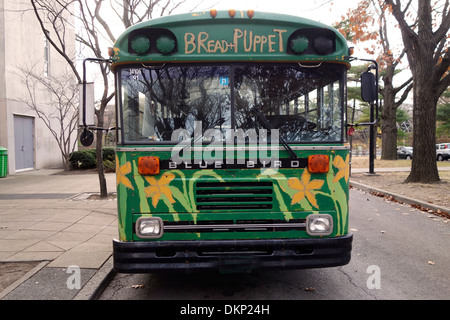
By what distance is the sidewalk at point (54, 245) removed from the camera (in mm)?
4090

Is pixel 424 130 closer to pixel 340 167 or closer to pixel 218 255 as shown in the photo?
pixel 340 167

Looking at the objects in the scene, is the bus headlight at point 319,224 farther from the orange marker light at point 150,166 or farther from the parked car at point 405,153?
the parked car at point 405,153

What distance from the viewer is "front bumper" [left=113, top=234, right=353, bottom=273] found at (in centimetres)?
358

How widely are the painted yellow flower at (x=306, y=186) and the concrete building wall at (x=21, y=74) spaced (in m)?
15.1

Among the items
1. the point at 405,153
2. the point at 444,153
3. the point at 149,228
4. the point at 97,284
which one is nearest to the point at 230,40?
the point at 149,228

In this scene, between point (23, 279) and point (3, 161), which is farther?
point (3, 161)

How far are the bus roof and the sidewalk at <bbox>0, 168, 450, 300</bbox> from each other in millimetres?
2476

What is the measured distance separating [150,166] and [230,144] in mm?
801

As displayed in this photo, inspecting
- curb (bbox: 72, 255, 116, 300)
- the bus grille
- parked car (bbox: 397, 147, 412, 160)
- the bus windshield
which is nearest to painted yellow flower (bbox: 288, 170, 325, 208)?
the bus grille

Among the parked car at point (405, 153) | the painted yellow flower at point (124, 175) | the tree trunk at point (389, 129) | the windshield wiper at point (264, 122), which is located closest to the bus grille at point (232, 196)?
the windshield wiper at point (264, 122)

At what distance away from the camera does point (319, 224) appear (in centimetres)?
371

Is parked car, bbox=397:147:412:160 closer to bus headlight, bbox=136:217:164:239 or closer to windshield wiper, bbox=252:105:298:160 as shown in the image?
windshield wiper, bbox=252:105:298:160
